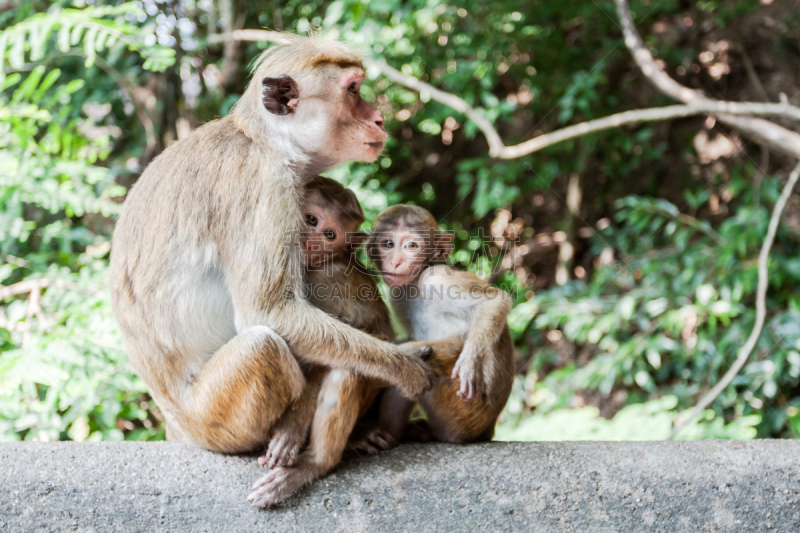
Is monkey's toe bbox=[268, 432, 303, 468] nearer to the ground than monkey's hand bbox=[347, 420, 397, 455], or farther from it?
farther from it

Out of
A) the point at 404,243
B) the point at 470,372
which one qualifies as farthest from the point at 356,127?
the point at 470,372

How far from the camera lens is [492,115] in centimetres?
577

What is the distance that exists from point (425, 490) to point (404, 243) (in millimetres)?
1245

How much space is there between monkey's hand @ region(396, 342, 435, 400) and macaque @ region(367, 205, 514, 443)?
0.13 m

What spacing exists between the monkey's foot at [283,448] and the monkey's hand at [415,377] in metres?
0.48

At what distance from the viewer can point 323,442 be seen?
2531 mm

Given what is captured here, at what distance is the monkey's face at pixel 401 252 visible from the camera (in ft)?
10.8

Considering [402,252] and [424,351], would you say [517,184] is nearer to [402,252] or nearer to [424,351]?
[402,252]

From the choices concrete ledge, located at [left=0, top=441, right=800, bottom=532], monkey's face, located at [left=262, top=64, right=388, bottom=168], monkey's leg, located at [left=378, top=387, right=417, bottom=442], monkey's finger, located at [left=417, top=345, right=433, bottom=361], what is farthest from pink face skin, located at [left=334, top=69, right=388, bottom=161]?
concrete ledge, located at [left=0, top=441, right=800, bottom=532]

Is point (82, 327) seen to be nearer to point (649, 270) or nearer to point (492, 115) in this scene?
point (492, 115)

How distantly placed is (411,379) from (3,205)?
10.8 ft

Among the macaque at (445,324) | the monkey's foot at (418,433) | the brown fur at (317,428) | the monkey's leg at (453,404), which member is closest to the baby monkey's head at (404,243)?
the macaque at (445,324)

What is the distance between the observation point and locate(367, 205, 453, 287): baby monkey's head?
129 inches

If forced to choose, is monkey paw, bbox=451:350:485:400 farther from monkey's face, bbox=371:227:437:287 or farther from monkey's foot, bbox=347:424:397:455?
monkey's face, bbox=371:227:437:287
